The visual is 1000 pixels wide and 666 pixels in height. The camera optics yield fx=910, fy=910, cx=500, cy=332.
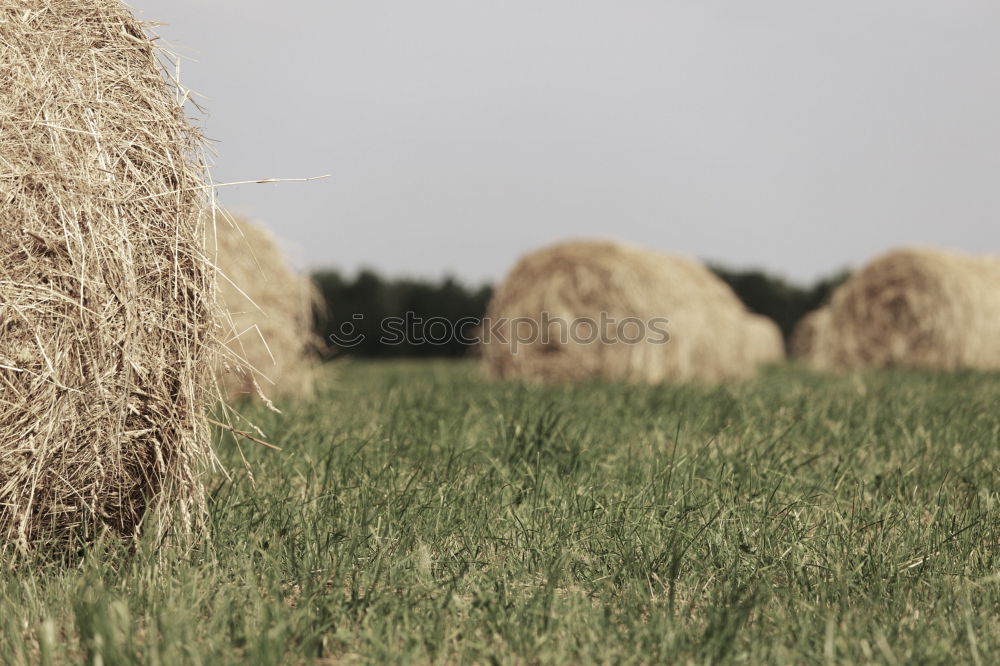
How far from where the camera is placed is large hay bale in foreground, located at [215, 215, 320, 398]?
25.2 feet

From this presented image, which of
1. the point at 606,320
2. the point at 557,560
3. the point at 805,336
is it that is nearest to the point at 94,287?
the point at 557,560

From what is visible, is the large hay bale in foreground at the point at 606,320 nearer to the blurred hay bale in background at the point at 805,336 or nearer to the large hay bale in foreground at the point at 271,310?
the large hay bale in foreground at the point at 271,310

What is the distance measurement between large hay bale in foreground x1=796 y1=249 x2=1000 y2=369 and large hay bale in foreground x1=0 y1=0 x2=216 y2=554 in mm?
10320

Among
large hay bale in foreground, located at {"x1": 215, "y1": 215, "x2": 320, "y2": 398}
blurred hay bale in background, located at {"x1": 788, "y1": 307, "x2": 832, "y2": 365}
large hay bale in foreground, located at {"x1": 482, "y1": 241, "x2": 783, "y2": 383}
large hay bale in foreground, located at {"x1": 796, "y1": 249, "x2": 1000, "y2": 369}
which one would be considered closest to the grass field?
large hay bale in foreground, located at {"x1": 215, "y1": 215, "x2": 320, "y2": 398}

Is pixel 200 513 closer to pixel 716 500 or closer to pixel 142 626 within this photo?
pixel 142 626

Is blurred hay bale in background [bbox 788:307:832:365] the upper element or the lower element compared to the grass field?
lower

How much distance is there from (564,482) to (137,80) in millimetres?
2225

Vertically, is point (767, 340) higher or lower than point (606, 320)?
lower

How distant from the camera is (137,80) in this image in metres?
3.17

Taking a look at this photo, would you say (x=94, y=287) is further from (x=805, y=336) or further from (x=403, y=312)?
(x=805, y=336)

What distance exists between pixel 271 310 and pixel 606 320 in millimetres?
3294

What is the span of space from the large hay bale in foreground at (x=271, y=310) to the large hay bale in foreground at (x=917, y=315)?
7640mm

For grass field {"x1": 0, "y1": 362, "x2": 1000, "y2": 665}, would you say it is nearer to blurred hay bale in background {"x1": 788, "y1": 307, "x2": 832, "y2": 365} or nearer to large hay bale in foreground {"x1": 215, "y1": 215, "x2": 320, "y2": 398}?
large hay bale in foreground {"x1": 215, "y1": 215, "x2": 320, "y2": 398}

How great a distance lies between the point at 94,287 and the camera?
9.21ft
